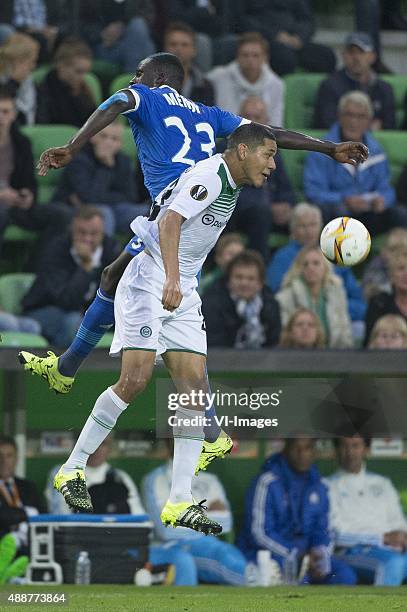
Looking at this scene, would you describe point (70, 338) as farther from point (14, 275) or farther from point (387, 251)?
point (387, 251)

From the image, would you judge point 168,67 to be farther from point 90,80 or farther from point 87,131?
point 90,80

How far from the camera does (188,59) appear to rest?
15312 millimetres

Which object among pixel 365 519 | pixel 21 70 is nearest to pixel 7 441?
pixel 365 519

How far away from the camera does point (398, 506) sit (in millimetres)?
12680

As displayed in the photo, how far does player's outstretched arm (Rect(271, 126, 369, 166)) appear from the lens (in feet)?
33.7

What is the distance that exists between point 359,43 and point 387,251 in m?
2.61

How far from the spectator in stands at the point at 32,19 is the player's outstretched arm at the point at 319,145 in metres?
6.09

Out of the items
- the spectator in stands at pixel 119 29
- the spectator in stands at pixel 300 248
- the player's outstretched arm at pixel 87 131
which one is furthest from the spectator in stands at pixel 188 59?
the player's outstretched arm at pixel 87 131

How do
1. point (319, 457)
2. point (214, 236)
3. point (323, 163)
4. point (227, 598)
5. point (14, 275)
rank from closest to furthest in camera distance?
point (214, 236), point (227, 598), point (319, 457), point (14, 275), point (323, 163)

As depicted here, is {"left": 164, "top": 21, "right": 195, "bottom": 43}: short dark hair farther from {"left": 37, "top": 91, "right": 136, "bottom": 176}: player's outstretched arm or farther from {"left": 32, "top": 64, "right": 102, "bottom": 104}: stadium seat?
{"left": 37, "top": 91, "right": 136, "bottom": 176}: player's outstretched arm

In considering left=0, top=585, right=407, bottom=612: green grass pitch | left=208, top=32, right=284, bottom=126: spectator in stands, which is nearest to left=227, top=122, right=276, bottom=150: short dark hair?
left=0, top=585, right=407, bottom=612: green grass pitch

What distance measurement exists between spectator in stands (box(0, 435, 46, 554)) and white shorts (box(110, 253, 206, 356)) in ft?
8.37

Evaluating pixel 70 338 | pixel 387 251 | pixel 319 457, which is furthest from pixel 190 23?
pixel 319 457

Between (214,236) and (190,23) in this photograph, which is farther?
(190,23)
